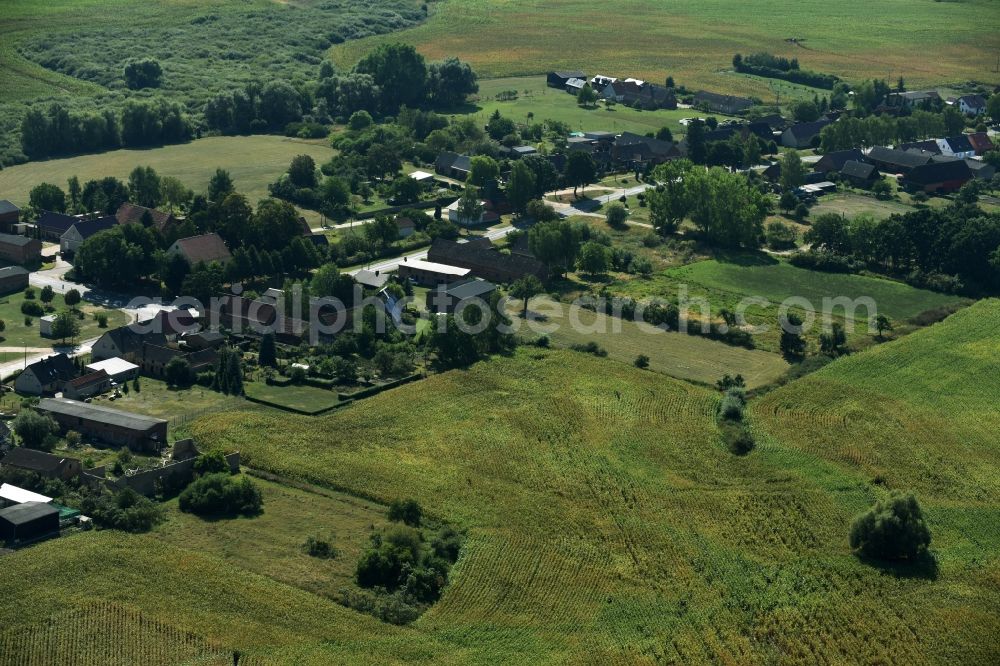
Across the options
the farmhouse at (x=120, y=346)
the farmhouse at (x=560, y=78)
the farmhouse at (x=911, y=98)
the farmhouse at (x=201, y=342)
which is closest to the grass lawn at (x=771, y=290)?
the farmhouse at (x=201, y=342)

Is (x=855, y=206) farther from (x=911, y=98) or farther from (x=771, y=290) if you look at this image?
(x=911, y=98)

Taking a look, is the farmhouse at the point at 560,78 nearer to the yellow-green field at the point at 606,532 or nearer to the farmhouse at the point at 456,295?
the farmhouse at the point at 456,295

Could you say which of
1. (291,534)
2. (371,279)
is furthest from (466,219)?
(291,534)

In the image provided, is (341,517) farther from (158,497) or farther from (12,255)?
(12,255)

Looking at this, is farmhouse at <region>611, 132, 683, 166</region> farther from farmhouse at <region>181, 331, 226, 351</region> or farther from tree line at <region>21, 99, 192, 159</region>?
farmhouse at <region>181, 331, 226, 351</region>

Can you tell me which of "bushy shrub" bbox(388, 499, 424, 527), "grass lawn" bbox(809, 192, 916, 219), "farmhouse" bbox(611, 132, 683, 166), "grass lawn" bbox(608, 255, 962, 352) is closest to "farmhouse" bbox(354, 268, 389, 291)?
"grass lawn" bbox(608, 255, 962, 352)

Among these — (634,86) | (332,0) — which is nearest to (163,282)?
(634,86)

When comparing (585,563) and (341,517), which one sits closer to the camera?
(585,563)
